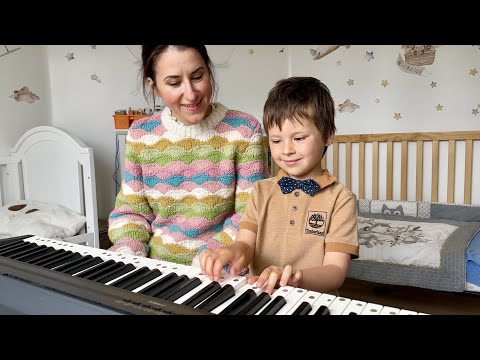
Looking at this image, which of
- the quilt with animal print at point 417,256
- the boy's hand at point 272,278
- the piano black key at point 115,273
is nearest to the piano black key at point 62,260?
the piano black key at point 115,273

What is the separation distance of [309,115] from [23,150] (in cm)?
198

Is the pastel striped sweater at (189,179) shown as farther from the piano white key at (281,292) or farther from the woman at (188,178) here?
the piano white key at (281,292)

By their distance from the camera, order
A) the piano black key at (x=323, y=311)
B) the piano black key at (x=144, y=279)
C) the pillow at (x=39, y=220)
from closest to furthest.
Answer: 1. the piano black key at (x=323, y=311)
2. the piano black key at (x=144, y=279)
3. the pillow at (x=39, y=220)

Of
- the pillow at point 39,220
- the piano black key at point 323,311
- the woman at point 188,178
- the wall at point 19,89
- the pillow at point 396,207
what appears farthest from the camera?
the pillow at point 396,207

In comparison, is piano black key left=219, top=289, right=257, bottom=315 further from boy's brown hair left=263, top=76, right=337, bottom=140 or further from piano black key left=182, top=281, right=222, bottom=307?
boy's brown hair left=263, top=76, right=337, bottom=140

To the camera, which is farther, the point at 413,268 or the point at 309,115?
the point at 413,268

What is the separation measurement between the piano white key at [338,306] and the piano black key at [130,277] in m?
0.28

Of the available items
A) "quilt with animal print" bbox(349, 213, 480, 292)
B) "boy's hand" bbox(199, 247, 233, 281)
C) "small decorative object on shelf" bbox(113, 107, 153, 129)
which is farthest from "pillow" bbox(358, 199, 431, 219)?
"boy's hand" bbox(199, 247, 233, 281)

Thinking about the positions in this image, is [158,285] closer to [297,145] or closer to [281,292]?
[281,292]

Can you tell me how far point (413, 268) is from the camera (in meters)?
1.68

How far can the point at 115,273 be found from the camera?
0.60 m

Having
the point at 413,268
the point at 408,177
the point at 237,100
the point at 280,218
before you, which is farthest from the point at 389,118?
the point at 280,218

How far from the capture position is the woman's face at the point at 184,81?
2.47ft
